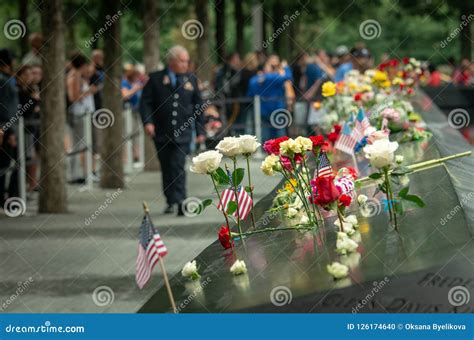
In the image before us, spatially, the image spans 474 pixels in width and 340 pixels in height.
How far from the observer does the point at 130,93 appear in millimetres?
24562

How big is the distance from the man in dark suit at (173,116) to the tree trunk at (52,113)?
1.13 m

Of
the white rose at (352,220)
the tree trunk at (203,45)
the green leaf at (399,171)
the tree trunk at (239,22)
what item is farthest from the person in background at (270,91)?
the white rose at (352,220)

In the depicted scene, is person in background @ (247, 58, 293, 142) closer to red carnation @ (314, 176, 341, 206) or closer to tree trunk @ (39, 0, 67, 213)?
tree trunk @ (39, 0, 67, 213)

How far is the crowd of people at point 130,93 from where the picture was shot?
17906 millimetres

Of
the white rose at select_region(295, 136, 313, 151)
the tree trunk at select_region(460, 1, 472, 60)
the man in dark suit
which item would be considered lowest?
the tree trunk at select_region(460, 1, 472, 60)

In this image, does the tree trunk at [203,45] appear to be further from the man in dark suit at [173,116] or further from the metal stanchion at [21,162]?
the man in dark suit at [173,116]

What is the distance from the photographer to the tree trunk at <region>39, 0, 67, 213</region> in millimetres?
17391

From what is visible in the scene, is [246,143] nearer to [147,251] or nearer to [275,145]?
[275,145]

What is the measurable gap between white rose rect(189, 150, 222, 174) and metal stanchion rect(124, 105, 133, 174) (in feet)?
51.4

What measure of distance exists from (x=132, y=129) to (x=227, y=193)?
696 inches

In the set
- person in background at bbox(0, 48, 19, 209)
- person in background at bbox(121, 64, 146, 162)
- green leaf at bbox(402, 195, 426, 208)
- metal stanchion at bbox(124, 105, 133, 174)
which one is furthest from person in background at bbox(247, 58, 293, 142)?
green leaf at bbox(402, 195, 426, 208)
